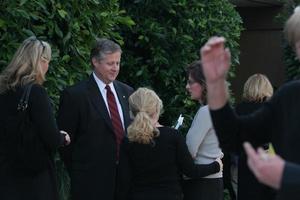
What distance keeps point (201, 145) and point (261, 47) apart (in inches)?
303

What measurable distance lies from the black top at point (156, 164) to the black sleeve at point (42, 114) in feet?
1.93

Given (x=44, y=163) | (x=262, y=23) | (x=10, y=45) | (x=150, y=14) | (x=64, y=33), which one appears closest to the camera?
(x=44, y=163)

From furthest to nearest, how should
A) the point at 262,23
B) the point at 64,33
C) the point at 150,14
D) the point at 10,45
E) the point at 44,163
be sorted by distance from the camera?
the point at 262,23
the point at 150,14
the point at 64,33
the point at 10,45
the point at 44,163

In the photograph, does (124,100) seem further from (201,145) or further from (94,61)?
(201,145)

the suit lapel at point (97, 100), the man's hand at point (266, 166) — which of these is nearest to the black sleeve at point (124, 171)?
the suit lapel at point (97, 100)

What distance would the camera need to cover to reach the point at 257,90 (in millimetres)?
6758

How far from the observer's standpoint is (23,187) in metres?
4.80

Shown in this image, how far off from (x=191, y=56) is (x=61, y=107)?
98.9 inches

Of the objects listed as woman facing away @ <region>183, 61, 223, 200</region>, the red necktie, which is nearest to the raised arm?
woman facing away @ <region>183, 61, 223, 200</region>

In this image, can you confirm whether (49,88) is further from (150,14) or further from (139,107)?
(150,14)

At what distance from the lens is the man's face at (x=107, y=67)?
554cm

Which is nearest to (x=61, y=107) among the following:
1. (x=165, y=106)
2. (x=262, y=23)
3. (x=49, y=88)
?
(x=49, y=88)

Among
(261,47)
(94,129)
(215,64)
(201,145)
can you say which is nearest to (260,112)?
(215,64)

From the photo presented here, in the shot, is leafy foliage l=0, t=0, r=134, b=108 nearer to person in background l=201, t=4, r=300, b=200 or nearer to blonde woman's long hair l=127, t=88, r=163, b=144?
blonde woman's long hair l=127, t=88, r=163, b=144
